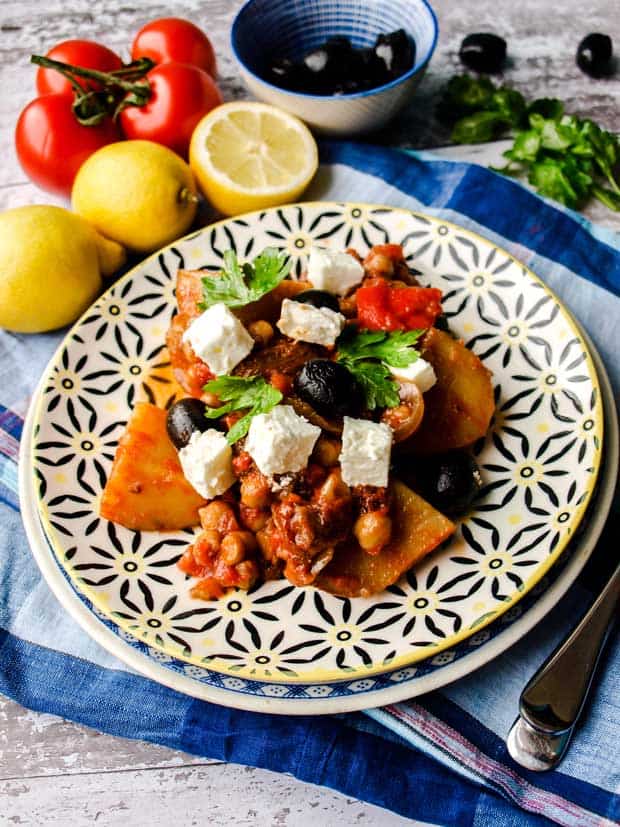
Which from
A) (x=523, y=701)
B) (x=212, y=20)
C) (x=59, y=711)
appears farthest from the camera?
(x=212, y=20)

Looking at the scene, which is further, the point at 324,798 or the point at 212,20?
the point at 212,20

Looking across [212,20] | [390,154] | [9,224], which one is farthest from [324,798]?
[212,20]

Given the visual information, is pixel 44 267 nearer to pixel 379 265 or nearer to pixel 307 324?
pixel 307 324

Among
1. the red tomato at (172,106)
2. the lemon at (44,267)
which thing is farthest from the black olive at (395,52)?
the lemon at (44,267)

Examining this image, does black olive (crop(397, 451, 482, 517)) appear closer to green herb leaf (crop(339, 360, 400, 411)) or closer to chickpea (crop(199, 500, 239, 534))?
green herb leaf (crop(339, 360, 400, 411))

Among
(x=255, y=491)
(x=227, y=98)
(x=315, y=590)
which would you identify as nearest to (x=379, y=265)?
(x=255, y=491)

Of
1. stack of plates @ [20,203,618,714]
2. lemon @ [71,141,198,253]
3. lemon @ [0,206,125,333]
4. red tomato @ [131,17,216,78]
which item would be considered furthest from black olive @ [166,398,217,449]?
red tomato @ [131,17,216,78]

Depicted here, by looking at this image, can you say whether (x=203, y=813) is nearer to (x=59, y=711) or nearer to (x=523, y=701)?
(x=59, y=711)
